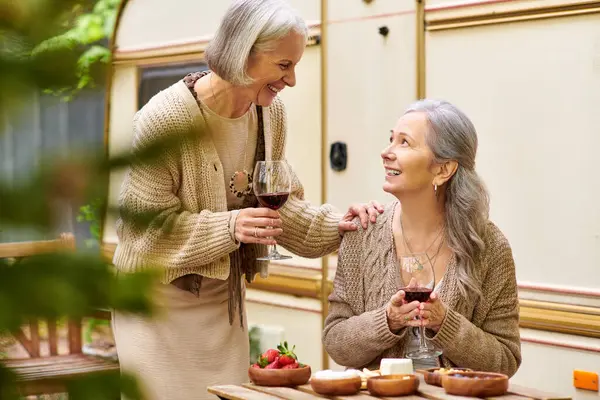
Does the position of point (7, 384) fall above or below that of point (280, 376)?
above

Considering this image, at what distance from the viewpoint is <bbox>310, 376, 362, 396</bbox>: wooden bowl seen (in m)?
2.46

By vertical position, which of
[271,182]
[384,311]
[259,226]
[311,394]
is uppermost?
[271,182]

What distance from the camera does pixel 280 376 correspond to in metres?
2.63

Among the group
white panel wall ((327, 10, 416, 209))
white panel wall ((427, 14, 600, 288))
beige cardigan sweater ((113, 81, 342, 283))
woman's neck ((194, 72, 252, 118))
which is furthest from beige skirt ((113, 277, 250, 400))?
white panel wall ((327, 10, 416, 209))

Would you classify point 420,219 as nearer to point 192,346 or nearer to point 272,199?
point 272,199

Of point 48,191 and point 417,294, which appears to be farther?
point 417,294

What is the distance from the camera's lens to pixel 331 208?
338 centimetres

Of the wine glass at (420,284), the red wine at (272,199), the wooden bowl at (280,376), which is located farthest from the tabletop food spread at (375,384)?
the red wine at (272,199)

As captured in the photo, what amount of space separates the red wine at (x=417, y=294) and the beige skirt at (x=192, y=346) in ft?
2.07

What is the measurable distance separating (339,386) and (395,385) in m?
0.14

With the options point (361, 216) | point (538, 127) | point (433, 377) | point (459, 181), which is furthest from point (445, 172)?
point (538, 127)

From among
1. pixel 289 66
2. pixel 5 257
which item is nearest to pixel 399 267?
pixel 289 66

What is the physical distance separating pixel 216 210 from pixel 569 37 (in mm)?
2026

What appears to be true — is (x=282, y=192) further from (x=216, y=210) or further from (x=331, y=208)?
(x=331, y=208)
